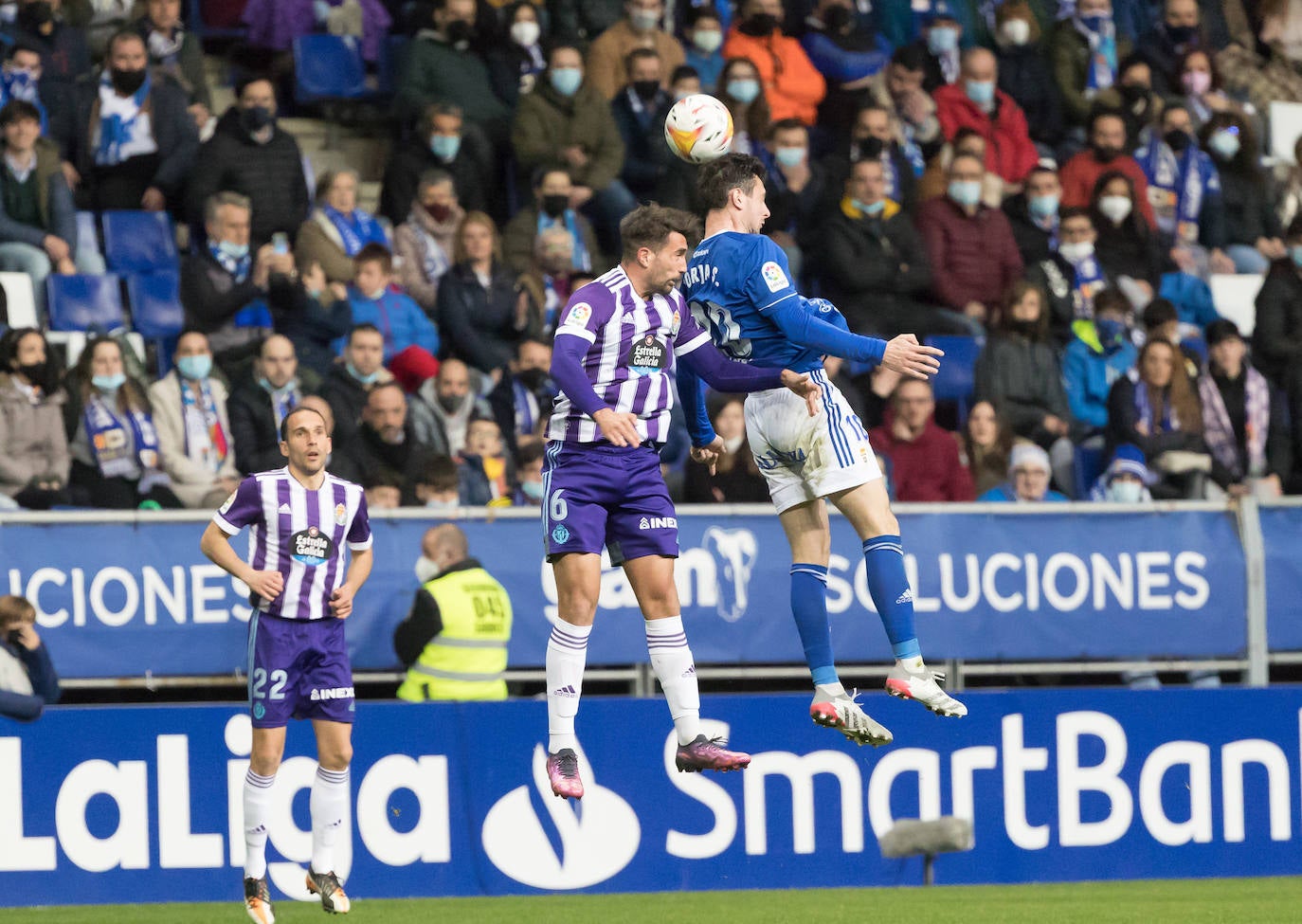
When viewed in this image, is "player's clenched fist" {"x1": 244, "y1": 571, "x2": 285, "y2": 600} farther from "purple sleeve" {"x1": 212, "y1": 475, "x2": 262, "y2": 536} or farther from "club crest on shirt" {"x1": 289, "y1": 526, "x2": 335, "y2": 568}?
"purple sleeve" {"x1": 212, "y1": 475, "x2": 262, "y2": 536}

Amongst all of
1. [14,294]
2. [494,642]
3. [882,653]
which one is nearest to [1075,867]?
[882,653]

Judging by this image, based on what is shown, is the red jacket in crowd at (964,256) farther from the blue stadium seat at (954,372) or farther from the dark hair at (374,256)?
the dark hair at (374,256)

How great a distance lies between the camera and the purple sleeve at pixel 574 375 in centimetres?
809

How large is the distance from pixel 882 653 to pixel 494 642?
7.29 feet

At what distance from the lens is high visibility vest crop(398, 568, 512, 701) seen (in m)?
11.4

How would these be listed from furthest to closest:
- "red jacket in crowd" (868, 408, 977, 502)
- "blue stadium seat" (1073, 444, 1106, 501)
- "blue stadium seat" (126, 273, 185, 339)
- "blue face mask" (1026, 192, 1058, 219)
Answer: "blue face mask" (1026, 192, 1058, 219) → "blue stadium seat" (1073, 444, 1106, 501) → "blue stadium seat" (126, 273, 185, 339) → "red jacket in crowd" (868, 408, 977, 502)

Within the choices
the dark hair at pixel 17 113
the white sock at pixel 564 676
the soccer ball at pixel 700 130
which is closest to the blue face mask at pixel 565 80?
the dark hair at pixel 17 113

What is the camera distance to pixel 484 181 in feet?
50.3

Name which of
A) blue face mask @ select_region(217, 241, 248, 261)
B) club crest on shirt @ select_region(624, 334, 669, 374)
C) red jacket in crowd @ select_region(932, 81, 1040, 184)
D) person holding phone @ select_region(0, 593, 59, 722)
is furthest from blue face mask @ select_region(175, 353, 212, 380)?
red jacket in crowd @ select_region(932, 81, 1040, 184)

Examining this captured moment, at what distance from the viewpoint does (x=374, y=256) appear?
14047 mm

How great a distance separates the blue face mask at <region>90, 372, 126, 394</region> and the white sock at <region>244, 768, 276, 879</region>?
131 inches

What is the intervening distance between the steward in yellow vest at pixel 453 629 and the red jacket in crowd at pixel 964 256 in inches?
215

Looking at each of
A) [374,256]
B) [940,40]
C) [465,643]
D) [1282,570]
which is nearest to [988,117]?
[940,40]

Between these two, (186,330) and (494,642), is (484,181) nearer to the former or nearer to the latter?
(186,330)
